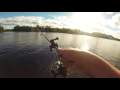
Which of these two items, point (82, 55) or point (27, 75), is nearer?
point (82, 55)

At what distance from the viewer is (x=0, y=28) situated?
335 ft

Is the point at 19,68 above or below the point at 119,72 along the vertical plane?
below

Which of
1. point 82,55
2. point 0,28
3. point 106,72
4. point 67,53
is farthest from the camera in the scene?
point 0,28

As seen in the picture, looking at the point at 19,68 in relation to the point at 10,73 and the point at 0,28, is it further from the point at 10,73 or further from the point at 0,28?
the point at 0,28

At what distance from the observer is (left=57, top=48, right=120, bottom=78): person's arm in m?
2.10

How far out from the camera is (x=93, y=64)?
2133mm

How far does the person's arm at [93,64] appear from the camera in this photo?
2102 millimetres
